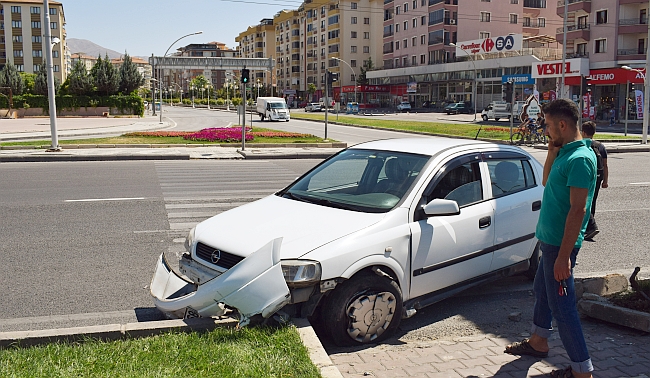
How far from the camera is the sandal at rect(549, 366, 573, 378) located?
4.10 meters

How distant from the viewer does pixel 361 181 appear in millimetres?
5918

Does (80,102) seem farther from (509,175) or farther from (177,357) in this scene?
(177,357)

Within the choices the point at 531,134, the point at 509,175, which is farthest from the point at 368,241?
the point at 531,134

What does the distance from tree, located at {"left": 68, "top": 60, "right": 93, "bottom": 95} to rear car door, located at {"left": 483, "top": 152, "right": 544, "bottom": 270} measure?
60.6 m

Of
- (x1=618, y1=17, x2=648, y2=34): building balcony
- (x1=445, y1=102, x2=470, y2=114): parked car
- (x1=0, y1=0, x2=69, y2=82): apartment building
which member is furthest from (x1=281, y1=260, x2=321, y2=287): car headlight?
(x1=0, y1=0, x2=69, y2=82): apartment building

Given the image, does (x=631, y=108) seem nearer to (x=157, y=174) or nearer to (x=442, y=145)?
(x=157, y=174)

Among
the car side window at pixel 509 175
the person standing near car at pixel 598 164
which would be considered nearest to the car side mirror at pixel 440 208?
the car side window at pixel 509 175

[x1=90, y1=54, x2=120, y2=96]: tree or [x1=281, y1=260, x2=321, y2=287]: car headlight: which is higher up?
[x1=90, y1=54, x2=120, y2=96]: tree

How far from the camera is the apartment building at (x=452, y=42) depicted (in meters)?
76.1

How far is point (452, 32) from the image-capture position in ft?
277

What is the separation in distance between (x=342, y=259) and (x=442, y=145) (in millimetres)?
2000

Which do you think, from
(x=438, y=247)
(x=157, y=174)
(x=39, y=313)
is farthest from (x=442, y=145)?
(x=157, y=174)

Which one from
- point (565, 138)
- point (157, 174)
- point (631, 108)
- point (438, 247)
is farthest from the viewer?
point (631, 108)

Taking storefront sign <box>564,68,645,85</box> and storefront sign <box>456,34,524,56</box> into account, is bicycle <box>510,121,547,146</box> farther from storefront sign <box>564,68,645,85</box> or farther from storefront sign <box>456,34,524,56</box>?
storefront sign <box>456,34,524,56</box>
